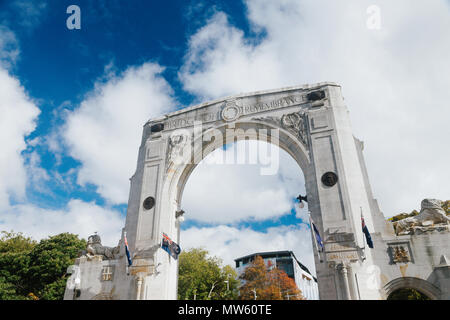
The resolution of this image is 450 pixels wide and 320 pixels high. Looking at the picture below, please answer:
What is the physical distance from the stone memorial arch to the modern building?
4012 cm

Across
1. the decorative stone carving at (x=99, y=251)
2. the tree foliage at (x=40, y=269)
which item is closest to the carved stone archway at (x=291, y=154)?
the decorative stone carving at (x=99, y=251)

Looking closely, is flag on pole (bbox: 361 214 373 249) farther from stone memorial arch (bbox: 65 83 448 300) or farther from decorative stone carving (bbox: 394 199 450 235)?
decorative stone carving (bbox: 394 199 450 235)

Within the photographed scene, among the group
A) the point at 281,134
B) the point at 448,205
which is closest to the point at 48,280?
the point at 281,134

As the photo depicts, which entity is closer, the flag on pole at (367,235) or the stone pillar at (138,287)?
the flag on pole at (367,235)

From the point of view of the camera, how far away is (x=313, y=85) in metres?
17.9

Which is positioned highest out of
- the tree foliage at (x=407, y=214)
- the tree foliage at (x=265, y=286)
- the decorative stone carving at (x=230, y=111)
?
the decorative stone carving at (x=230, y=111)

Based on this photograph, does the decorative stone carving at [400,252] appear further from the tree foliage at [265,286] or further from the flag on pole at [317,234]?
the tree foliage at [265,286]

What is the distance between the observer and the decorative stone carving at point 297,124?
16.7 meters

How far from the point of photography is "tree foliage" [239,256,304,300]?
3706cm

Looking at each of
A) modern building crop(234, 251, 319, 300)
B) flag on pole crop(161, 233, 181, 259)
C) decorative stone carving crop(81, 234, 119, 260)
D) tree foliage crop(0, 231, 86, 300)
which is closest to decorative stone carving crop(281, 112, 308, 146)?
flag on pole crop(161, 233, 181, 259)

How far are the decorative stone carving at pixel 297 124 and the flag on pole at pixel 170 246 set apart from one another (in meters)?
8.91

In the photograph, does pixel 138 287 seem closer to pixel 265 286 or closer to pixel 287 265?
pixel 265 286

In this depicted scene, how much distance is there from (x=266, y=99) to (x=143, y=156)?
8.54 meters

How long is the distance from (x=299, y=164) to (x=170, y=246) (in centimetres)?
832
